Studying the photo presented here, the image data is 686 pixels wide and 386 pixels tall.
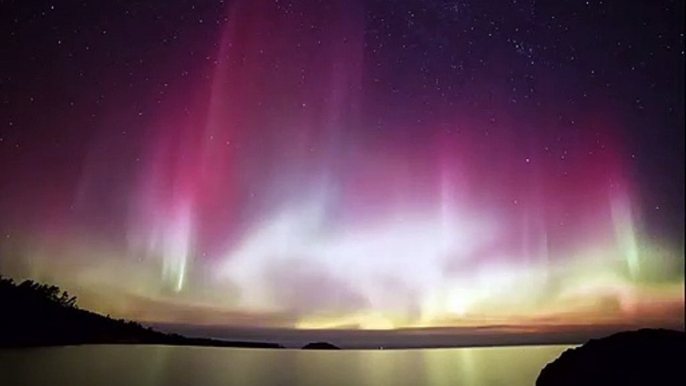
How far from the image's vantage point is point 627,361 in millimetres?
14672

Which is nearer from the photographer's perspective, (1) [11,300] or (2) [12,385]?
(2) [12,385]

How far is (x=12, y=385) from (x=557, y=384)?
20.0m

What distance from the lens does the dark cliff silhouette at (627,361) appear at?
13.8 meters

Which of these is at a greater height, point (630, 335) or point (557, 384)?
point (630, 335)

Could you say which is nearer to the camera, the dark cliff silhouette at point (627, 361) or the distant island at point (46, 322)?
the dark cliff silhouette at point (627, 361)

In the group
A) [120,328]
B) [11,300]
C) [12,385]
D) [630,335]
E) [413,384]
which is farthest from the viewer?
[120,328]

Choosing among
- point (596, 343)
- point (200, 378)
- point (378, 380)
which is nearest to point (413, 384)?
point (378, 380)

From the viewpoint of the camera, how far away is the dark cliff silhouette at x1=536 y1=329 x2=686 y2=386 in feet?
45.4

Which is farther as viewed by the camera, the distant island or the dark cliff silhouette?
the distant island

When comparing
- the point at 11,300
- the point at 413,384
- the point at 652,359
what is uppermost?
the point at 11,300

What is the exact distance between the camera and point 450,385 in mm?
33875

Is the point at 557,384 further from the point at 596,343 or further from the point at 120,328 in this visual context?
the point at 120,328

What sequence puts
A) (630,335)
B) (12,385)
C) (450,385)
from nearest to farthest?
(630,335) → (12,385) → (450,385)

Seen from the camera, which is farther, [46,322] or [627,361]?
[46,322]
